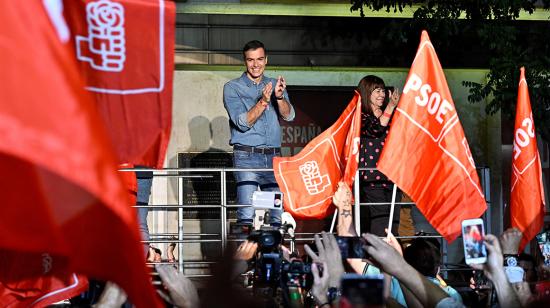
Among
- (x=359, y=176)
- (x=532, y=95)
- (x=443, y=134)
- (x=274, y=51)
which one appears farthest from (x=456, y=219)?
(x=274, y=51)

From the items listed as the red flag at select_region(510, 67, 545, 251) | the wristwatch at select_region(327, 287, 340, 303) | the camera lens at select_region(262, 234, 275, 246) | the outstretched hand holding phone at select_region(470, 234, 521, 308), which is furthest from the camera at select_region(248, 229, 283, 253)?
the red flag at select_region(510, 67, 545, 251)

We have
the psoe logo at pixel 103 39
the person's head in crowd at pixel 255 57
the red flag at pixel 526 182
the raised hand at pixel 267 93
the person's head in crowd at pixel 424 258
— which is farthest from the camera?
the person's head in crowd at pixel 255 57

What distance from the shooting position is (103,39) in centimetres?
667

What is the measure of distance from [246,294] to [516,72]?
908 cm

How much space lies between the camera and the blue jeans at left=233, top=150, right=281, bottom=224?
34.8 ft

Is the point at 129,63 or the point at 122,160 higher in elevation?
the point at 129,63

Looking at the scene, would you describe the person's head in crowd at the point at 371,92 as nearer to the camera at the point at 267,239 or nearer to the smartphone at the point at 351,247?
the camera at the point at 267,239

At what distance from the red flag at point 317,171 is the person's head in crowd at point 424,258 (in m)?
3.05

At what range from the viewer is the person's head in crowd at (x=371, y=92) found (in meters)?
11.2

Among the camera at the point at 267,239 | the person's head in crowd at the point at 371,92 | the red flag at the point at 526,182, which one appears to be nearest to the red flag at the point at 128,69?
the camera at the point at 267,239

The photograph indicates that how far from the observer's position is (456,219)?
29.7 ft

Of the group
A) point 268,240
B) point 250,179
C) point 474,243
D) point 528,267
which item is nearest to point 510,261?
point 474,243

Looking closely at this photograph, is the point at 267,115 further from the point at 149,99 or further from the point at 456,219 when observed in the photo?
the point at 149,99

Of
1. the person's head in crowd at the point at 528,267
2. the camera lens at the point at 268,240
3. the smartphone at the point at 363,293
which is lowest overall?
the person's head in crowd at the point at 528,267
